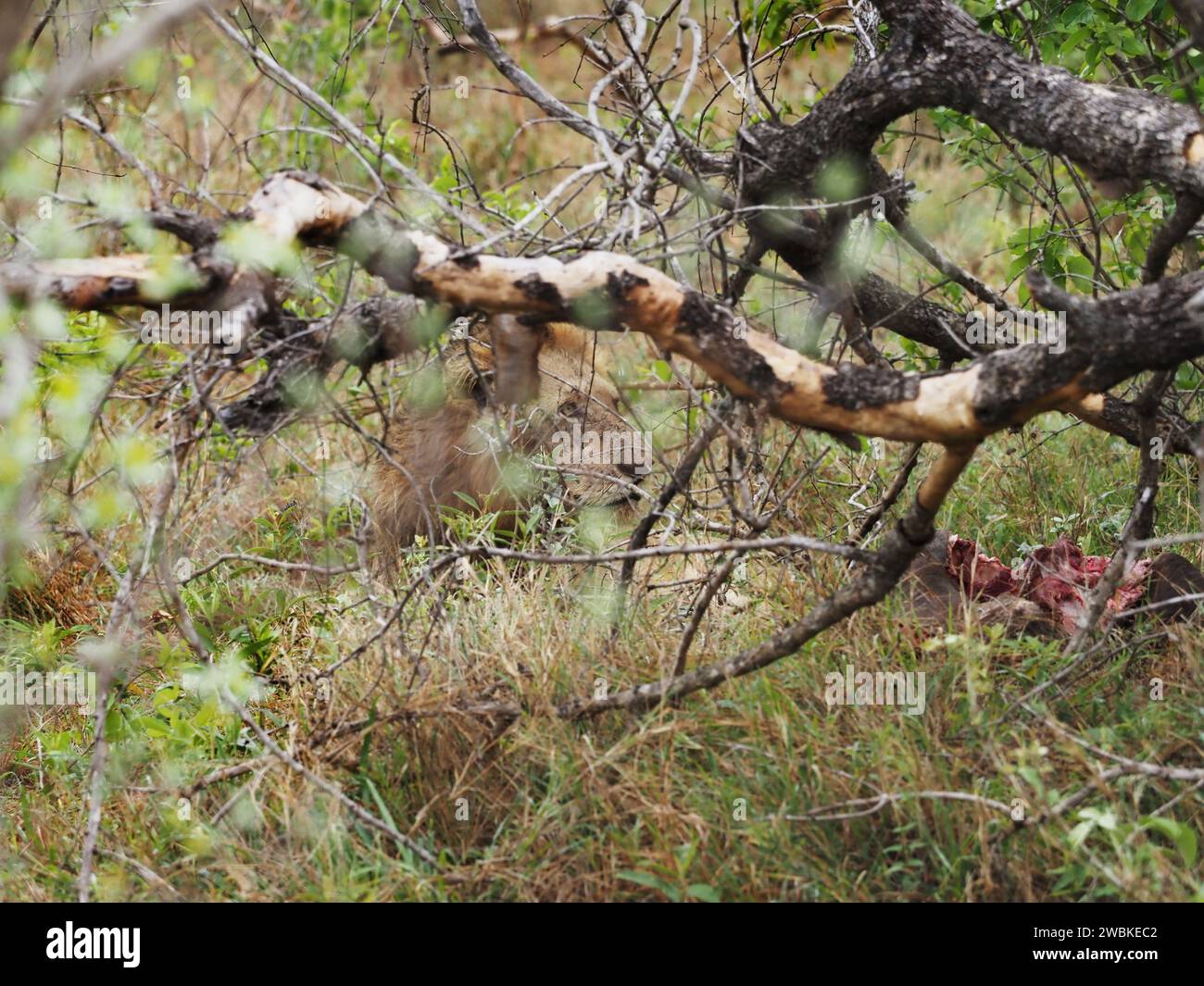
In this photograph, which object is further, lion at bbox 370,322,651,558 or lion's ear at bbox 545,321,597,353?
lion's ear at bbox 545,321,597,353

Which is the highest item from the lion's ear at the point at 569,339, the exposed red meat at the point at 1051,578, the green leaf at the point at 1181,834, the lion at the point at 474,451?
the lion's ear at the point at 569,339

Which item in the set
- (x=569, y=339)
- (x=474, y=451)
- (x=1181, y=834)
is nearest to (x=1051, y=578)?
(x=1181, y=834)

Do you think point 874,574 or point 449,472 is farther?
point 449,472

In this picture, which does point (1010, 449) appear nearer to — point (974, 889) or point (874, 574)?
point (874, 574)

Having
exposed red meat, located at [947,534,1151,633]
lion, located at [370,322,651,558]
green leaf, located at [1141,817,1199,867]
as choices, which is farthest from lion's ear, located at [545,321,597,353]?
green leaf, located at [1141,817,1199,867]

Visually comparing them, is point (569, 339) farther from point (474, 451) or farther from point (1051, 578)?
point (1051, 578)

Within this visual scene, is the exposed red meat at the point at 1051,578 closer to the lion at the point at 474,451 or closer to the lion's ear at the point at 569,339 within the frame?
the lion at the point at 474,451

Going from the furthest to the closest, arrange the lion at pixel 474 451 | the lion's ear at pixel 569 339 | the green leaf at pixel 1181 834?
the lion's ear at pixel 569 339 < the lion at pixel 474 451 < the green leaf at pixel 1181 834

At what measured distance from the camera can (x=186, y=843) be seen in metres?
3.41

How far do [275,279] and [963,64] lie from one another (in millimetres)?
1862

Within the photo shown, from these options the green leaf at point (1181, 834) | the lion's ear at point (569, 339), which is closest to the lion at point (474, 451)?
the lion's ear at point (569, 339)

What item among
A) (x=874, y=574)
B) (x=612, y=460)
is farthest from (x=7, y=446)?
(x=612, y=460)

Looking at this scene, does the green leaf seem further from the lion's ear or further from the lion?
the lion's ear

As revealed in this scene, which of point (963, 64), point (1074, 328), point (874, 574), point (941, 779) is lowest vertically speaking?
point (941, 779)
